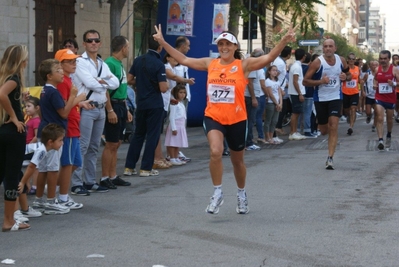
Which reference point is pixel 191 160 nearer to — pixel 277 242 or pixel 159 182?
pixel 159 182

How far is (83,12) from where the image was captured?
2316 cm

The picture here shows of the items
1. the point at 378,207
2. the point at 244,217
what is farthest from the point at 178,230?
the point at 378,207

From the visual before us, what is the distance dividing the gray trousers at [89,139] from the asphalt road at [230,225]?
32 centimetres

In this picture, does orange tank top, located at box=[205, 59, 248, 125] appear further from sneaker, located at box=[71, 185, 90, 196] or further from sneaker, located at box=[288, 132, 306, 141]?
sneaker, located at box=[288, 132, 306, 141]

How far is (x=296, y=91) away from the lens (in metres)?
19.0

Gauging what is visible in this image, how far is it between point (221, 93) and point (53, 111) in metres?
1.78

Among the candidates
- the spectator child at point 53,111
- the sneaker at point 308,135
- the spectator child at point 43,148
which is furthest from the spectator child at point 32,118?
the sneaker at point 308,135

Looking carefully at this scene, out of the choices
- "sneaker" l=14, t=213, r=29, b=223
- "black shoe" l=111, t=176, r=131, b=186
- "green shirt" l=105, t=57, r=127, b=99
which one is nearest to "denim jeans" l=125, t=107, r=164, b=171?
"green shirt" l=105, t=57, r=127, b=99

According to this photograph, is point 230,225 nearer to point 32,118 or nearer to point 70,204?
point 70,204

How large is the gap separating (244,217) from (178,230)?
987mm

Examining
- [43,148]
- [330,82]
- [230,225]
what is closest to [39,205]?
[43,148]

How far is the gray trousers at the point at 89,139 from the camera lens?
1016cm

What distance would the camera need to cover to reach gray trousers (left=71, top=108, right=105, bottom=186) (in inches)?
400

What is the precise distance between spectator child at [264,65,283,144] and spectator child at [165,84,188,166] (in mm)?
3999
